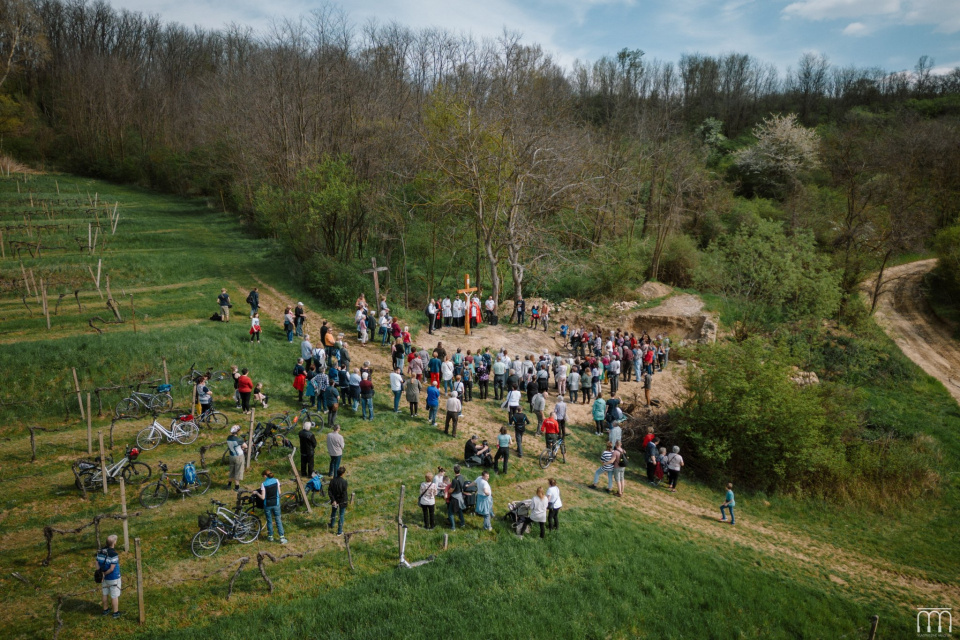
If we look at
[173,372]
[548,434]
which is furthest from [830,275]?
[173,372]

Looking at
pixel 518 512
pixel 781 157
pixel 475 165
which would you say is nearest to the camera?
pixel 518 512

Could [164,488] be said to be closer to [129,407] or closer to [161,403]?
[161,403]

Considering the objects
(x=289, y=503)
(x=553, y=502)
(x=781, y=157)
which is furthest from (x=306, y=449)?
(x=781, y=157)

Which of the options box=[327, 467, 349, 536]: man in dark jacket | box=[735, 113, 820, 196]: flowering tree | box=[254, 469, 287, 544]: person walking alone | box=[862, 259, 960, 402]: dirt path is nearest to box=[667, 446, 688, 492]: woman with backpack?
box=[327, 467, 349, 536]: man in dark jacket

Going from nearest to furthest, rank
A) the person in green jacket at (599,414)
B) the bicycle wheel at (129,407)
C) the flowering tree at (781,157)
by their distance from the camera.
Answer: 1. the bicycle wheel at (129,407)
2. the person in green jacket at (599,414)
3. the flowering tree at (781,157)

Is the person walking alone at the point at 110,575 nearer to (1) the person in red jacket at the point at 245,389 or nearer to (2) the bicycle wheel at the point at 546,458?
(1) the person in red jacket at the point at 245,389

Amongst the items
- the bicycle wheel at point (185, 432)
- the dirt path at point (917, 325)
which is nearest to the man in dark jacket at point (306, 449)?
the bicycle wheel at point (185, 432)
